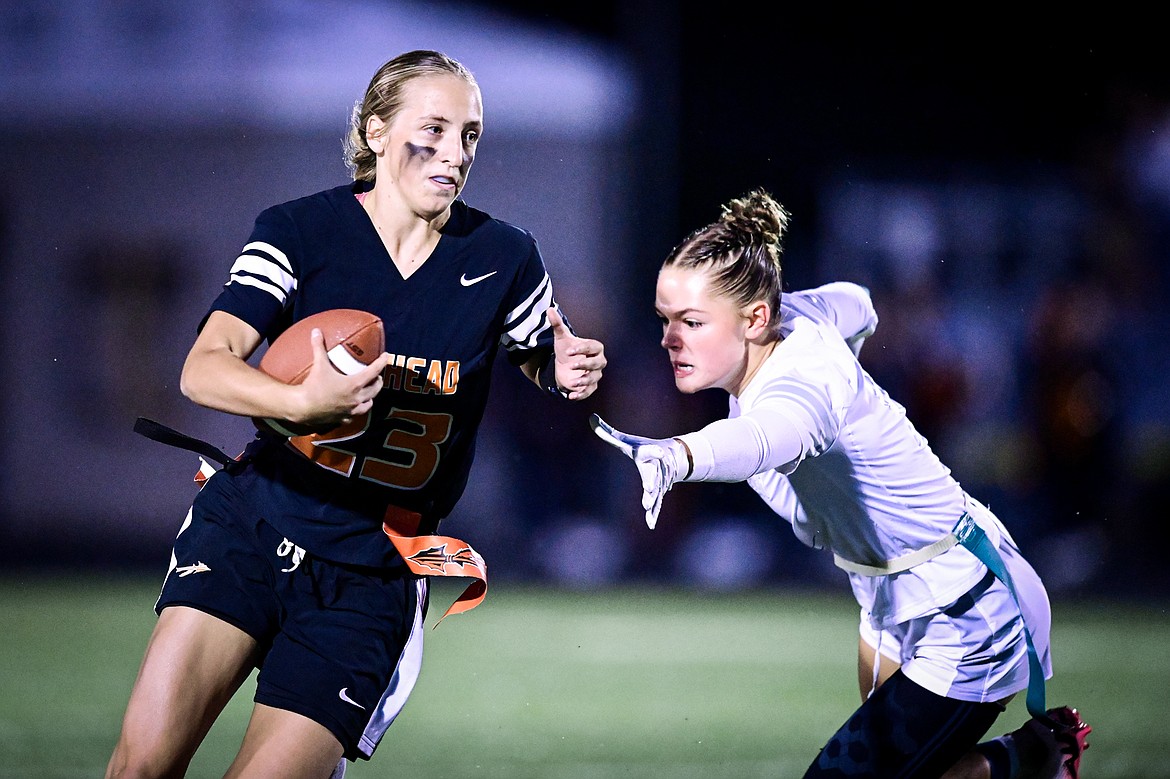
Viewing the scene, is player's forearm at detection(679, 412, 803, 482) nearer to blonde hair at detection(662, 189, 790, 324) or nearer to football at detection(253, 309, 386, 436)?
blonde hair at detection(662, 189, 790, 324)

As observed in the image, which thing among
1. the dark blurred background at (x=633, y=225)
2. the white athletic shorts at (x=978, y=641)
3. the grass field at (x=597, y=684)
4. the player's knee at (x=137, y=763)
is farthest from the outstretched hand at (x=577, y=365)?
the dark blurred background at (x=633, y=225)

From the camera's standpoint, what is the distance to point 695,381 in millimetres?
2959

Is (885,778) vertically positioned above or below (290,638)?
below

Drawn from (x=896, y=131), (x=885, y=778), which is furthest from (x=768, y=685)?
(x=896, y=131)

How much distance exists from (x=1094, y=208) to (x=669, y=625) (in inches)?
173

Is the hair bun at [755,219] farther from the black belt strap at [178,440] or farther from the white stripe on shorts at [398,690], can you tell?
the black belt strap at [178,440]

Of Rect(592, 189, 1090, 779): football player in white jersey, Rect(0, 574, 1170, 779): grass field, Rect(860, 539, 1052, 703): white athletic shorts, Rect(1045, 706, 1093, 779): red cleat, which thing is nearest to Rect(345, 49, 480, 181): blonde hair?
Rect(592, 189, 1090, 779): football player in white jersey

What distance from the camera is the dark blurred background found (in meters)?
8.59

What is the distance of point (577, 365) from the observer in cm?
294

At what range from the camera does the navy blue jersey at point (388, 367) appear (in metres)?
2.79

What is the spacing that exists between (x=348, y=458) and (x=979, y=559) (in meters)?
1.45

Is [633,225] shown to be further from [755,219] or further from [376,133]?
[376,133]

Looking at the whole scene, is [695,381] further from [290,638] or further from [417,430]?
[290,638]

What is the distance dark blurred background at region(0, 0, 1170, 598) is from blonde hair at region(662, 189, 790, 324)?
545 cm
